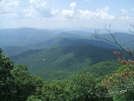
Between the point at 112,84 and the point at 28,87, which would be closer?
the point at 112,84

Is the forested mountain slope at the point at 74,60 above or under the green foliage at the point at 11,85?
under

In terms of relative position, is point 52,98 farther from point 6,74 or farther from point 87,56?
point 87,56

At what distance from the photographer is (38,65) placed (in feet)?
553

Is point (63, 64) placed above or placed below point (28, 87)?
below

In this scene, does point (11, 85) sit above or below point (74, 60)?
above

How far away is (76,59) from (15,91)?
153 meters

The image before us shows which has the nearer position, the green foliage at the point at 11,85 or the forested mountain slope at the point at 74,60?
the green foliage at the point at 11,85

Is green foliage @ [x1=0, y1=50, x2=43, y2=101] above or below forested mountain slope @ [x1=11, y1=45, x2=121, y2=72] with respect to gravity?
above

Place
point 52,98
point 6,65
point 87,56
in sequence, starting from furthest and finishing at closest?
point 87,56, point 6,65, point 52,98

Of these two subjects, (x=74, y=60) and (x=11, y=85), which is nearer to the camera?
(x=11, y=85)

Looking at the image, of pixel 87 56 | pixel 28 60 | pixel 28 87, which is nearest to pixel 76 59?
pixel 87 56

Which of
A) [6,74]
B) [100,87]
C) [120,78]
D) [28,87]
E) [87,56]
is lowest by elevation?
[87,56]

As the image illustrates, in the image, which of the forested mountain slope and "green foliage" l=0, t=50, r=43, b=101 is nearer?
"green foliage" l=0, t=50, r=43, b=101

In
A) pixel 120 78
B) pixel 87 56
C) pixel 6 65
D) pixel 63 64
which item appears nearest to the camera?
pixel 120 78
